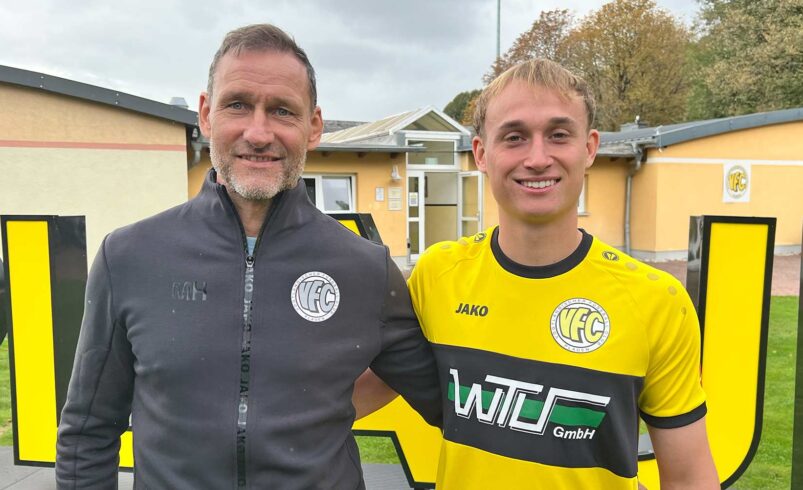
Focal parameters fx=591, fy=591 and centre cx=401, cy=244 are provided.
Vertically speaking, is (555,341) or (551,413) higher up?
(555,341)

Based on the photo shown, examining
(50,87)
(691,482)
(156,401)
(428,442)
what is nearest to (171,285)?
(156,401)

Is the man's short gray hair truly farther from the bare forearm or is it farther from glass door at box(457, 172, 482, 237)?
glass door at box(457, 172, 482, 237)

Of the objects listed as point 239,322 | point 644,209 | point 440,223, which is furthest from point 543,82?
point 644,209

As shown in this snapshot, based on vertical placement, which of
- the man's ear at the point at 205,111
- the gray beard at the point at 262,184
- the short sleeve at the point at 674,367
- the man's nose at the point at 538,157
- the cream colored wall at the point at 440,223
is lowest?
the cream colored wall at the point at 440,223

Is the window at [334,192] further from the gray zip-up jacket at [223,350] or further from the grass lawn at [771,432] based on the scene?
the gray zip-up jacket at [223,350]

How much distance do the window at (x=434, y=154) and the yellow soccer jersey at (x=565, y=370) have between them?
13886mm

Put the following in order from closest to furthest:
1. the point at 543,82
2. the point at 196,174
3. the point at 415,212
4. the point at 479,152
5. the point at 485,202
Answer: the point at 543,82, the point at 479,152, the point at 196,174, the point at 415,212, the point at 485,202

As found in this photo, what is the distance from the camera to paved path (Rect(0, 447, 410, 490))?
367 centimetres

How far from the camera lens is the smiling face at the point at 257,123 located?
5.46 ft

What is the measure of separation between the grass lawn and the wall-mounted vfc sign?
1240 millimetres

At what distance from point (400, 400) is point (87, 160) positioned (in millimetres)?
11036

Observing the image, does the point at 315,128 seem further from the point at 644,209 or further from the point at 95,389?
the point at 644,209

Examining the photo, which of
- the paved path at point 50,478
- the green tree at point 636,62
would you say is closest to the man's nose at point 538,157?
the paved path at point 50,478

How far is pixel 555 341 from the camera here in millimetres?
1738
